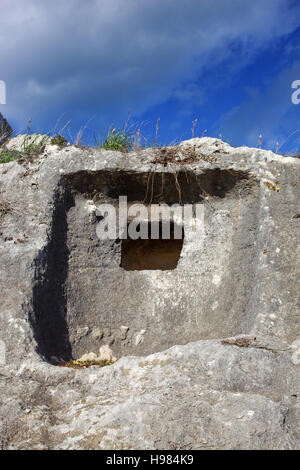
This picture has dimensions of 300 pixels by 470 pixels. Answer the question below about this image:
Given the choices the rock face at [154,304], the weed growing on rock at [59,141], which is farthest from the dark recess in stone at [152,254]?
the weed growing on rock at [59,141]

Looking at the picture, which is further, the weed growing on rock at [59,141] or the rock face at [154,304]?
the weed growing on rock at [59,141]

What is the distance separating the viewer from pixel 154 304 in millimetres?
6520

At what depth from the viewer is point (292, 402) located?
157 inches

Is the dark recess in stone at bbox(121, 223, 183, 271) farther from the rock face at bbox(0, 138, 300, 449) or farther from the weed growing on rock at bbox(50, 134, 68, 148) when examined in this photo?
the weed growing on rock at bbox(50, 134, 68, 148)

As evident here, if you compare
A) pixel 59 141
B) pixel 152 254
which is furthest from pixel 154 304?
pixel 59 141

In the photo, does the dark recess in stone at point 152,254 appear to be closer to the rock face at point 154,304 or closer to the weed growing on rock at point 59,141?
the rock face at point 154,304

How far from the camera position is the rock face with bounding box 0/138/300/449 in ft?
12.5

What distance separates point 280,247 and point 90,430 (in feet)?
11.6

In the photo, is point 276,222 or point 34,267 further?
point 276,222

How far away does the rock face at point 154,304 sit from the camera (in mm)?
3807

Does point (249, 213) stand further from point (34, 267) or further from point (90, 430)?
point (90, 430)

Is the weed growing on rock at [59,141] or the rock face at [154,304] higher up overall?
the weed growing on rock at [59,141]

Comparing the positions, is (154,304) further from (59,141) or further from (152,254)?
(59,141)
